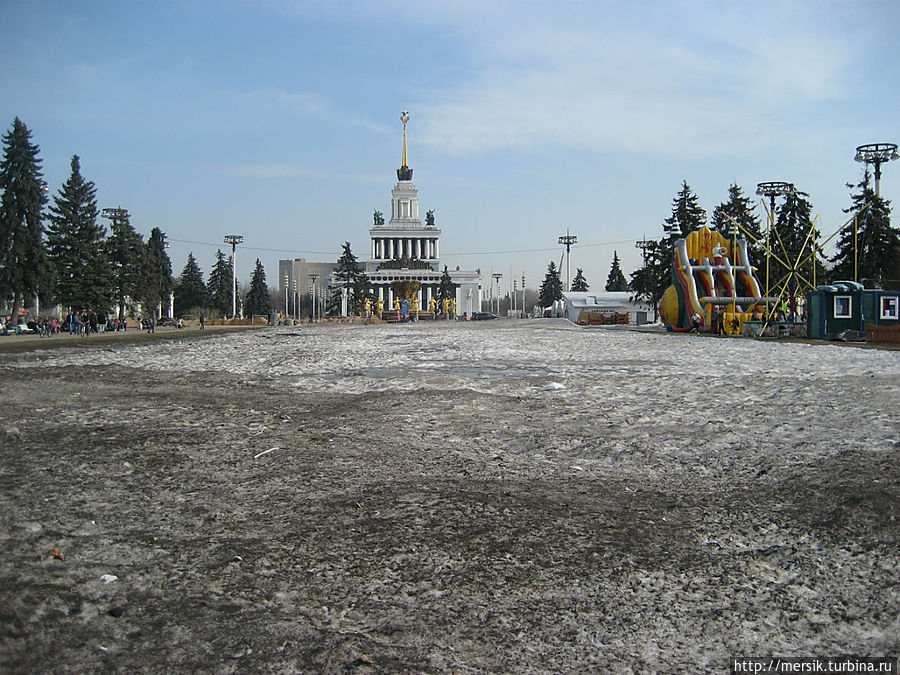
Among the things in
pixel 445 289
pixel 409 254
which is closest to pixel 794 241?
pixel 445 289

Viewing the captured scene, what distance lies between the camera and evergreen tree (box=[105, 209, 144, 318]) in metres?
59.1

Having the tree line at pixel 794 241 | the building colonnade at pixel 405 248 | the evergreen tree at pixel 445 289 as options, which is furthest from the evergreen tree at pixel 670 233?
the building colonnade at pixel 405 248

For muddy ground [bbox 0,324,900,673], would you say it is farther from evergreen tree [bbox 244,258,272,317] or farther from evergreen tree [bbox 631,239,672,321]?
evergreen tree [bbox 244,258,272,317]

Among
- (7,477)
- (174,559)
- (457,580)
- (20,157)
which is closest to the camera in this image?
(457,580)

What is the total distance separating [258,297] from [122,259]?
148ft

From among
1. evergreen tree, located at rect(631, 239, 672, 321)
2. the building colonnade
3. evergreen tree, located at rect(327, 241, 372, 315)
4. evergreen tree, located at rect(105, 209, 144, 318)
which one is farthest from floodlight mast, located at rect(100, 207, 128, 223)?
the building colonnade

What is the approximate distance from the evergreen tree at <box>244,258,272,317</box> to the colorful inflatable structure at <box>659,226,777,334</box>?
263 feet

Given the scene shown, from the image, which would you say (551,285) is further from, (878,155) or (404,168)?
(878,155)

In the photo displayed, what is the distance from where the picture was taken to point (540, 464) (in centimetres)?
557

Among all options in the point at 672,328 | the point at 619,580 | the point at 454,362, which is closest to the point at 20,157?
the point at 672,328

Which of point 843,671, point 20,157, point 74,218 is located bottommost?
point 843,671

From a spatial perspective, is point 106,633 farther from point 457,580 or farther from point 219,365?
point 219,365

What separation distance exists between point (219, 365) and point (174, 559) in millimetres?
11591

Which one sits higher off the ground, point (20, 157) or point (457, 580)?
point (20, 157)
